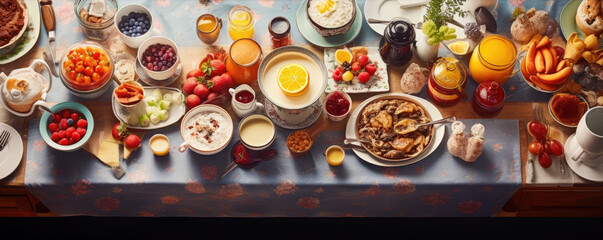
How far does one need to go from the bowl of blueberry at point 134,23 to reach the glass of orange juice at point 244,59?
424mm

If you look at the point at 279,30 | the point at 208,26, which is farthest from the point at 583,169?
the point at 208,26

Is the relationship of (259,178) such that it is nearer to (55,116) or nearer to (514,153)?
(55,116)

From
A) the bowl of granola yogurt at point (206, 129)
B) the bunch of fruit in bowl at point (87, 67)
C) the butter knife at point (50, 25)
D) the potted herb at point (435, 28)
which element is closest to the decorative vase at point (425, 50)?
the potted herb at point (435, 28)

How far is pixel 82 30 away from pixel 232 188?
41.5 inches

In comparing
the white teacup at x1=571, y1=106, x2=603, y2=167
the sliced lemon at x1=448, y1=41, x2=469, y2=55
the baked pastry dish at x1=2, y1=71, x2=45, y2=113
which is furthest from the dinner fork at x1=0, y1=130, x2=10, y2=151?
the white teacup at x1=571, y1=106, x2=603, y2=167

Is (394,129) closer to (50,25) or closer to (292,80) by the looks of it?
(292,80)

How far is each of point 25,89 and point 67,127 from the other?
0.22 m

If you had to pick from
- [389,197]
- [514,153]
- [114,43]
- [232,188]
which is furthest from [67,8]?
[514,153]

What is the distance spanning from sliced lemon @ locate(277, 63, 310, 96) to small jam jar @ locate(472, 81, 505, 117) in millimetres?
763

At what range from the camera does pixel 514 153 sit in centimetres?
221

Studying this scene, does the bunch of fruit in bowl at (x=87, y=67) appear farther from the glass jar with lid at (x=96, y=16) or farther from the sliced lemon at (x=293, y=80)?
the sliced lemon at (x=293, y=80)

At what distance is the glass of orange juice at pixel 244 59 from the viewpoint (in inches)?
87.4

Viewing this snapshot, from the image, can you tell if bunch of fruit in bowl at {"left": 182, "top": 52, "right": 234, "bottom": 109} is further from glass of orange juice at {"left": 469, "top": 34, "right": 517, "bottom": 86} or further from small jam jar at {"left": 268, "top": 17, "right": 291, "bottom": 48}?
glass of orange juice at {"left": 469, "top": 34, "right": 517, "bottom": 86}

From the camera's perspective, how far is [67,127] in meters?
2.19
